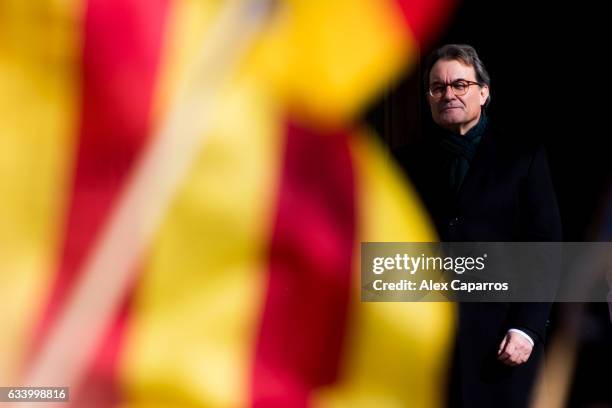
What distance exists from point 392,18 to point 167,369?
2.25ft

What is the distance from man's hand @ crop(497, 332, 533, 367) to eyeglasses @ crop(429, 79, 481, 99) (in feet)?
1.36

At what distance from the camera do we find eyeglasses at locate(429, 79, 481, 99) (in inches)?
61.8

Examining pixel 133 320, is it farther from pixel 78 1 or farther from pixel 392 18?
pixel 392 18

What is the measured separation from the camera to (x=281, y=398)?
5.15ft

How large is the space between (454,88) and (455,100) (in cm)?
2

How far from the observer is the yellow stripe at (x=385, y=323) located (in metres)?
1.58

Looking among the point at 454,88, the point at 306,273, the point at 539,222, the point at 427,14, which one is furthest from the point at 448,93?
the point at 306,273

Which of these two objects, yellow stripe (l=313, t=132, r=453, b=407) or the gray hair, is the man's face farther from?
yellow stripe (l=313, t=132, r=453, b=407)

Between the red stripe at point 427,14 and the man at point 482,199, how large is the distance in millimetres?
33

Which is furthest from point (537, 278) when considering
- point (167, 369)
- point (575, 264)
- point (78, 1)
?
point (78, 1)

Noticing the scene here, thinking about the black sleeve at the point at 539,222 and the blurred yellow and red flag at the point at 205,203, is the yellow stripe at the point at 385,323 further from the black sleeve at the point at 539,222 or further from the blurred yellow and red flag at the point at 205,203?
the black sleeve at the point at 539,222

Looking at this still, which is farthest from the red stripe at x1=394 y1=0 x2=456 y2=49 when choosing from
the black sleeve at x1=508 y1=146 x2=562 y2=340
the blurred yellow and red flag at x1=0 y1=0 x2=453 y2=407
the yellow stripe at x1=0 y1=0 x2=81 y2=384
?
the yellow stripe at x1=0 y1=0 x2=81 y2=384

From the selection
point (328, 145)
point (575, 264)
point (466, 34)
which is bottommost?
point (575, 264)

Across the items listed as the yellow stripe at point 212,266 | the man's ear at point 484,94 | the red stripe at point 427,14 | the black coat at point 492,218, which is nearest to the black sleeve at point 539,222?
the black coat at point 492,218
